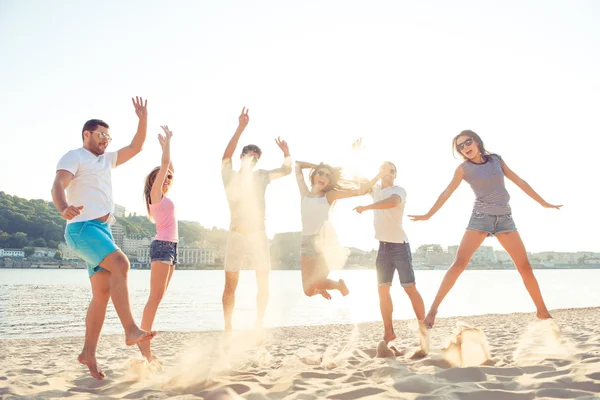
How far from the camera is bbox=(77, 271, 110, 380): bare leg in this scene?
12.8 ft

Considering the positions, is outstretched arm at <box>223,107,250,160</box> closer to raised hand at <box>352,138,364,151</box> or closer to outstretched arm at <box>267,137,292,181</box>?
outstretched arm at <box>267,137,292,181</box>

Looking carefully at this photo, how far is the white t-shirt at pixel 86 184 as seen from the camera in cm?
380

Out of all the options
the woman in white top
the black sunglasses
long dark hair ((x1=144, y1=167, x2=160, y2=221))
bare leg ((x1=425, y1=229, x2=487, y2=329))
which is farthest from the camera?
the woman in white top

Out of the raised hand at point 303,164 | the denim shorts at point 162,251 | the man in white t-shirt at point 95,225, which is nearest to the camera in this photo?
the man in white t-shirt at point 95,225

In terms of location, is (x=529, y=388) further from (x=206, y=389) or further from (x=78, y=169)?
(x=78, y=169)

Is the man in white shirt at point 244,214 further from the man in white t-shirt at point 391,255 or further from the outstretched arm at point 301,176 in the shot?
the man in white t-shirt at point 391,255

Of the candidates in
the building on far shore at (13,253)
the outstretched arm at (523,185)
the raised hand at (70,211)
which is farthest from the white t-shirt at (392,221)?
the building on far shore at (13,253)

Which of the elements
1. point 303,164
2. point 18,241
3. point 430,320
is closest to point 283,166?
point 303,164

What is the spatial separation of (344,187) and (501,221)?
184 cm

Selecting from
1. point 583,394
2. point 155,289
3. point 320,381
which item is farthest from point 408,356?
point 155,289

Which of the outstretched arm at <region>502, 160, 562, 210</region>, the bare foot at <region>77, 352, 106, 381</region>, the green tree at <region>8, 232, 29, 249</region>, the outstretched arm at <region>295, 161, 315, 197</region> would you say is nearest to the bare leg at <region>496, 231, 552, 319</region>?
the outstretched arm at <region>502, 160, 562, 210</region>

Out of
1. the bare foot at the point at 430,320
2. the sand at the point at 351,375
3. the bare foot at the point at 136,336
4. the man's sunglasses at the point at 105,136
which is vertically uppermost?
the man's sunglasses at the point at 105,136

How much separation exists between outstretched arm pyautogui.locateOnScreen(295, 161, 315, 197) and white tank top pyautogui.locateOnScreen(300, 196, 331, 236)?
30 cm

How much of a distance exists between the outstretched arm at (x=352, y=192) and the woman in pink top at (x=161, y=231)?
1838 millimetres
